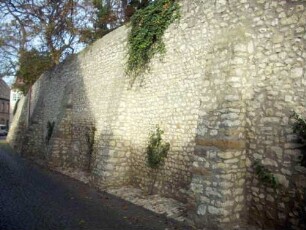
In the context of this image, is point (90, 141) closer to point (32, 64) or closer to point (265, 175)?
point (265, 175)

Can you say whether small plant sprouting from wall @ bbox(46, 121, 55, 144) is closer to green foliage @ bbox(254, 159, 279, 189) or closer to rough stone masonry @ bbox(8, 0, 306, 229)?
rough stone masonry @ bbox(8, 0, 306, 229)

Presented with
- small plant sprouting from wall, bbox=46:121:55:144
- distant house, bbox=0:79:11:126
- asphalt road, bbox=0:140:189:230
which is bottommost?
asphalt road, bbox=0:140:189:230

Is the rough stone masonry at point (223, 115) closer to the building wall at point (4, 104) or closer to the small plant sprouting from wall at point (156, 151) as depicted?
the small plant sprouting from wall at point (156, 151)

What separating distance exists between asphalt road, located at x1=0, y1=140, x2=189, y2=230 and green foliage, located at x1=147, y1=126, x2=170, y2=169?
4.14 feet

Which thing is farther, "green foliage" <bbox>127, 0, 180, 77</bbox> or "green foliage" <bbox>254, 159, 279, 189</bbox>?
"green foliage" <bbox>127, 0, 180, 77</bbox>

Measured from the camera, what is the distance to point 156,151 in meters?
9.95

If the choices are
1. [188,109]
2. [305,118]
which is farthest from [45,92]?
[305,118]

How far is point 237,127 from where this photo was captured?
7223 mm

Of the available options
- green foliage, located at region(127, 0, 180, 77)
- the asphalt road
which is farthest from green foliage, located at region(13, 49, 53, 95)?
green foliage, located at region(127, 0, 180, 77)

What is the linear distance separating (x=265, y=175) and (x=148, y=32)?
5775 mm

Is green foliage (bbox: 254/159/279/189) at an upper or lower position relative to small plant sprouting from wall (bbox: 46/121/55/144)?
lower

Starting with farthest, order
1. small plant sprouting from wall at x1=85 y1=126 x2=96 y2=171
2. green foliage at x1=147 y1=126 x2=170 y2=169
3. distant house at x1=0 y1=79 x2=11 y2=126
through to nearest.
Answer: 1. distant house at x1=0 y1=79 x2=11 y2=126
2. small plant sprouting from wall at x1=85 y1=126 x2=96 y2=171
3. green foliage at x1=147 y1=126 x2=170 y2=169

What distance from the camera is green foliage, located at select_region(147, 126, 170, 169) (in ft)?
32.0

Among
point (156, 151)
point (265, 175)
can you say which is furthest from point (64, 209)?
point (265, 175)
